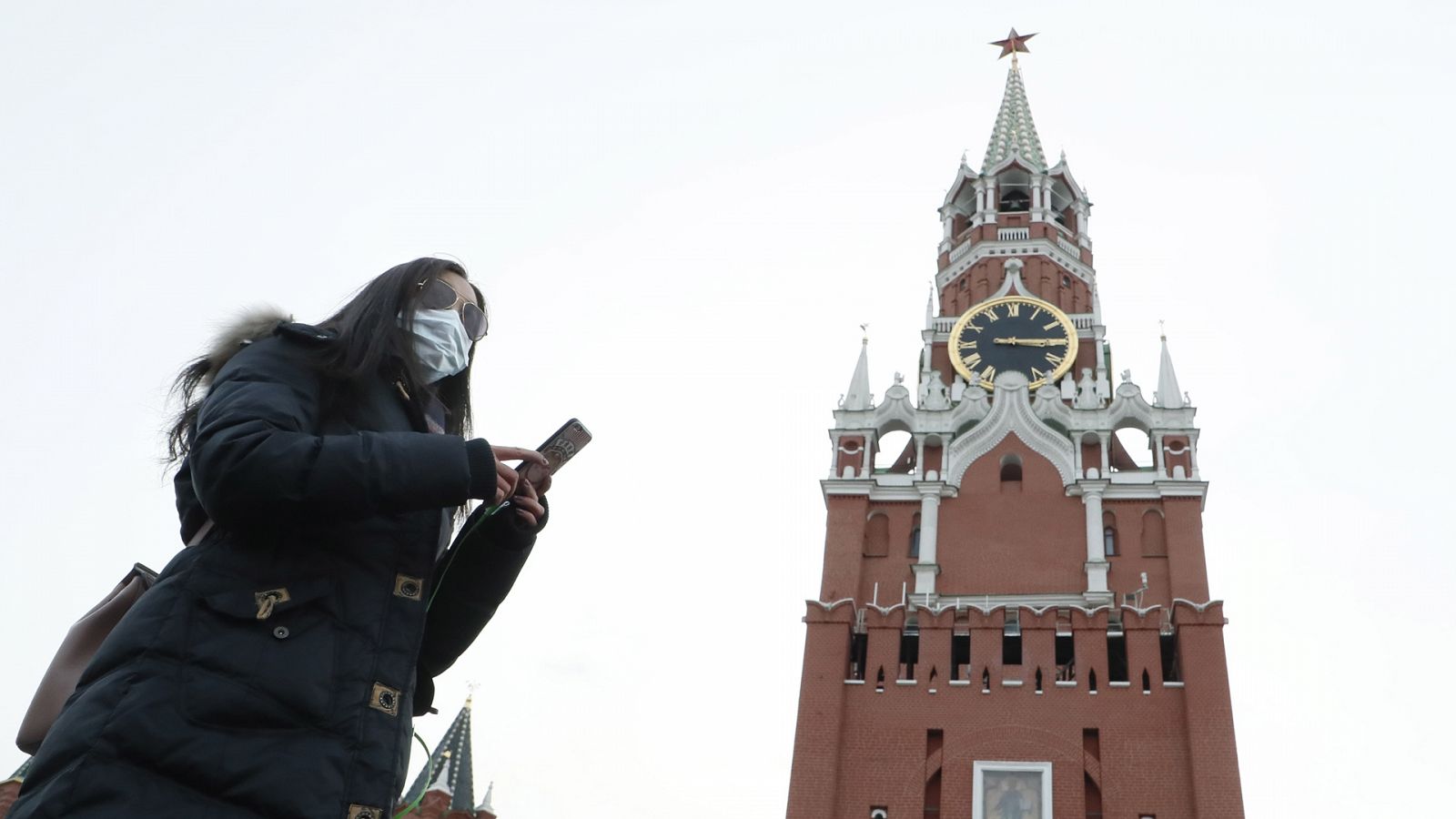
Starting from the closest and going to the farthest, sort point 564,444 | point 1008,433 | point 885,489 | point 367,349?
point 367,349 < point 564,444 < point 885,489 < point 1008,433

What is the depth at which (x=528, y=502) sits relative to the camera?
349cm

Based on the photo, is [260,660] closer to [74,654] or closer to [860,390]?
[74,654]

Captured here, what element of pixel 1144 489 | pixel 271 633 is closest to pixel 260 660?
pixel 271 633

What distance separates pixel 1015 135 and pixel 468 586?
39.9m

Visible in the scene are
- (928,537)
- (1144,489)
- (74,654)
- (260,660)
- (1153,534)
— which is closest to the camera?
(260,660)

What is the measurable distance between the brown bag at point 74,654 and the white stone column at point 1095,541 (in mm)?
25310

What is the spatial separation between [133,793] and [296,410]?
87cm

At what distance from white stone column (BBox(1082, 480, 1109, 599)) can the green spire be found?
13.2 meters

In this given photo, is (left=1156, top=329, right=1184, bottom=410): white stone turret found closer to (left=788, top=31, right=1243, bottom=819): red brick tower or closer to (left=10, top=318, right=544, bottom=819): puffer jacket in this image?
(left=788, top=31, right=1243, bottom=819): red brick tower

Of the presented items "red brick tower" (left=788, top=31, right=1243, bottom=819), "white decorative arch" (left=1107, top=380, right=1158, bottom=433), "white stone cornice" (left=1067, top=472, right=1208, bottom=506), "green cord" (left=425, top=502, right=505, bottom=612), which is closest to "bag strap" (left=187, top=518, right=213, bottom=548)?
"green cord" (left=425, top=502, right=505, bottom=612)

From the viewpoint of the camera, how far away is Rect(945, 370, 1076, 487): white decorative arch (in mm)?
29938

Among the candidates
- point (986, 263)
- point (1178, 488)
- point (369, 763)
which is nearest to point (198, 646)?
point (369, 763)

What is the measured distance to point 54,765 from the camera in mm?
2615

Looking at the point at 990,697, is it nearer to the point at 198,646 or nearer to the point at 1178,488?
the point at 1178,488
